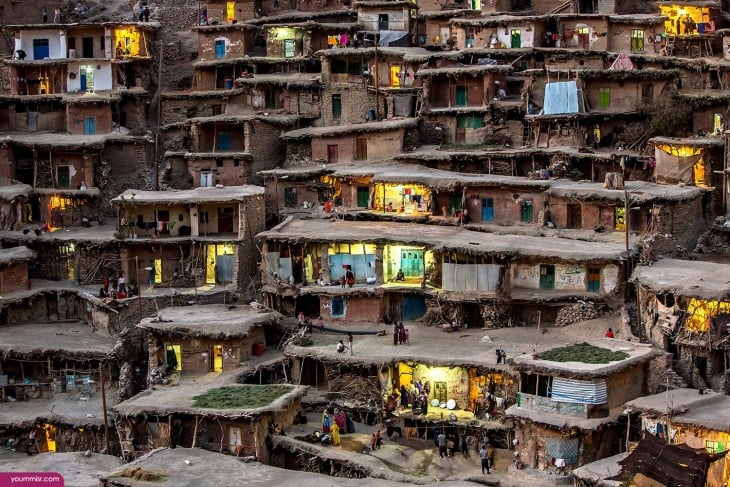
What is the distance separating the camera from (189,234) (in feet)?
241

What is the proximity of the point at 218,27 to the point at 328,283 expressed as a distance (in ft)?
63.6

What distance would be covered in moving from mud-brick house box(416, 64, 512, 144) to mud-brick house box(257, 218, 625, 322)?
747 cm

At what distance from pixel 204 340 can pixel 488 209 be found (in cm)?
1430

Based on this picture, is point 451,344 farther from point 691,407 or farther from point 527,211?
point 691,407

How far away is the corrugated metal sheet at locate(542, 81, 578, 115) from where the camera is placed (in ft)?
243

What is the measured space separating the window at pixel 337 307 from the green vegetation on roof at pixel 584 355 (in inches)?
438

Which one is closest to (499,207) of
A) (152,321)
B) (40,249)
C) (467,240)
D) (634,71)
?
(467,240)

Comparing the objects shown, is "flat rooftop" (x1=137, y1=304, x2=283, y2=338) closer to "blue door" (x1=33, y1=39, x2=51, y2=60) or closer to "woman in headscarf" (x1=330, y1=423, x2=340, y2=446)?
"woman in headscarf" (x1=330, y1=423, x2=340, y2=446)

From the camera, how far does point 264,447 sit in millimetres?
59281

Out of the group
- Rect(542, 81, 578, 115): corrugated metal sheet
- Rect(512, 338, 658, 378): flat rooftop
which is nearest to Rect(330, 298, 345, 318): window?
Rect(512, 338, 658, 378): flat rooftop

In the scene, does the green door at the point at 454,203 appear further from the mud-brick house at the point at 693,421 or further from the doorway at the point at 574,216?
the mud-brick house at the point at 693,421

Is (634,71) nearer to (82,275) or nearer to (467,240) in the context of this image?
(467,240)

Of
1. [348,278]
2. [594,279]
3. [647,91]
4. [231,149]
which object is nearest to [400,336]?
[348,278]

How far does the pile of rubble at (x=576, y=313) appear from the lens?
64.6 metres
